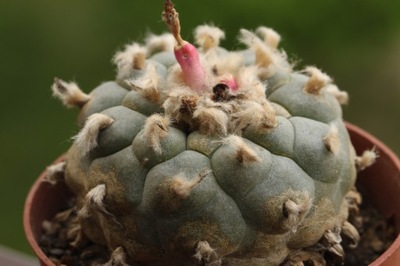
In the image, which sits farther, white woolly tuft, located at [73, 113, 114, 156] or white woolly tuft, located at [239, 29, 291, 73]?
white woolly tuft, located at [239, 29, 291, 73]

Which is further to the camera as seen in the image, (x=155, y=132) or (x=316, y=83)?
(x=316, y=83)

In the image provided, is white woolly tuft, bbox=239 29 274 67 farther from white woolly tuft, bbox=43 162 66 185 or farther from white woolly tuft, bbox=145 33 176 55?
white woolly tuft, bbox=43 162 66 185

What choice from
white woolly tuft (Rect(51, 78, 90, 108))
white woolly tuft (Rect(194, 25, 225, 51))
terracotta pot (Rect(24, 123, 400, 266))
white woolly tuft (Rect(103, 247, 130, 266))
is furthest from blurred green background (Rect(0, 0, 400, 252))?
white woolly tuft (Rect(103, 247, 130, 266))

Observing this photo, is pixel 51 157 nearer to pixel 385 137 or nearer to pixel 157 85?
pixel 385 137

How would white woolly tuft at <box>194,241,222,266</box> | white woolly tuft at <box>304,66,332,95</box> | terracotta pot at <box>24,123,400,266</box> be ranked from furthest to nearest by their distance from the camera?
terracotta pot at <box>24,123,400,266</box> → white woolly tuft at <box>304,66,332,95</box> → white woolly tuft at <box>194,241,222,266</box>

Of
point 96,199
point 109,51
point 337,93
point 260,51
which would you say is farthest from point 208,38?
point 109,51

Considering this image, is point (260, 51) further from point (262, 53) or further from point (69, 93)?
point (69, 93)

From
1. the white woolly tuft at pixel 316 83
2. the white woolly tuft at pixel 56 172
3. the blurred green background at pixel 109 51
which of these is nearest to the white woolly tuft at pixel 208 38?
the white woolly tuft at pixel 316 83

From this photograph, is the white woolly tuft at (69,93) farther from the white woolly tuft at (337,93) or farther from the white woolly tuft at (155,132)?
the white woolly tuft at (337,93)
